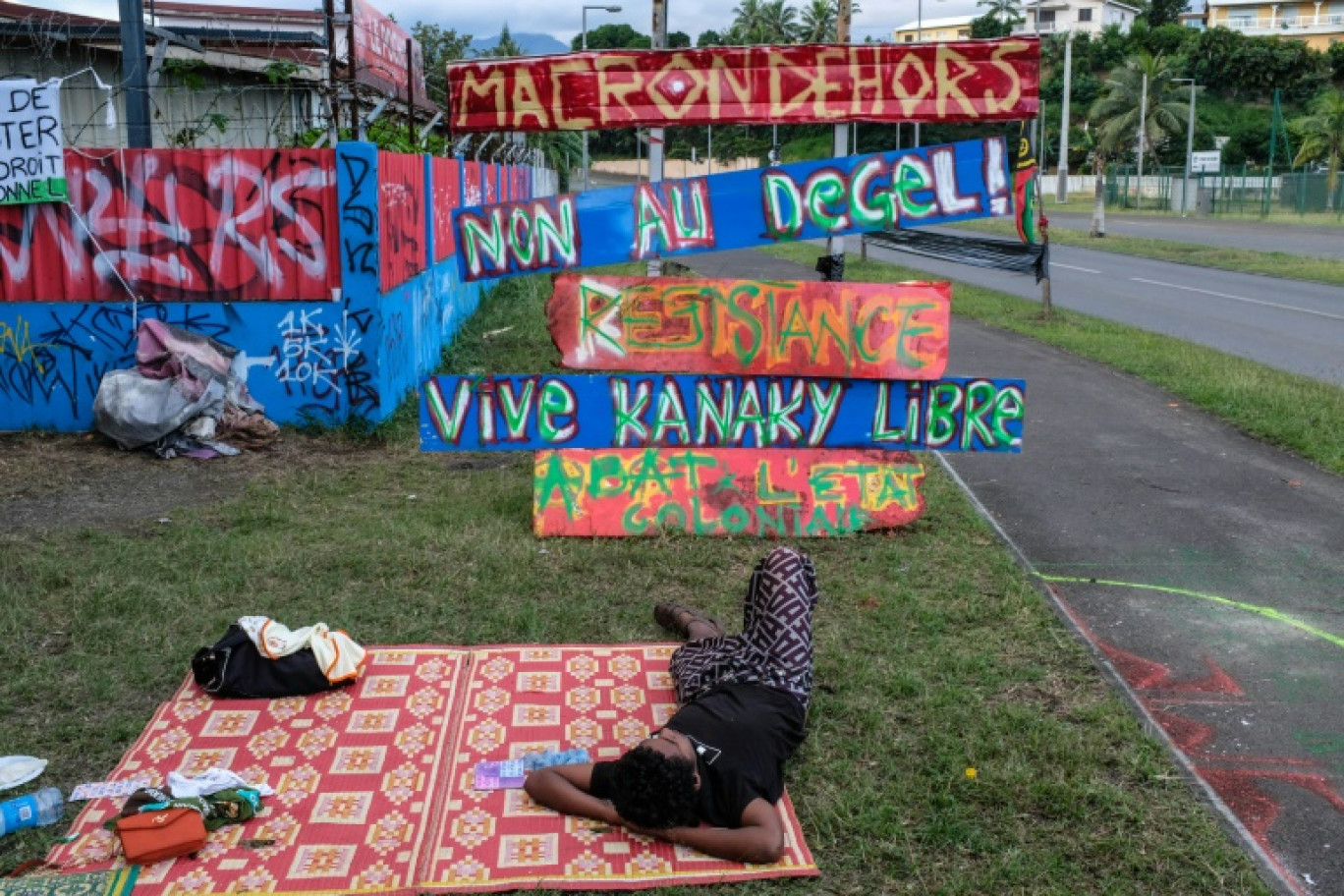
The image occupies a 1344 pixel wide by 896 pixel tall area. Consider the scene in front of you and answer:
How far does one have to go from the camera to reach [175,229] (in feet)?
30.5

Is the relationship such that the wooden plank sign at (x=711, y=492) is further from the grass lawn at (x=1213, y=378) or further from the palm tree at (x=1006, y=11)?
the palm tree at (x=1006, y=11)

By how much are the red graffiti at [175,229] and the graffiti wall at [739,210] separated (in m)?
2.71

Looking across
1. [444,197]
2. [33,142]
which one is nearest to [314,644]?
[33,142]

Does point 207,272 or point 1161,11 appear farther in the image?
point 1161,11

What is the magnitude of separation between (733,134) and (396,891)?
5474 centimetres

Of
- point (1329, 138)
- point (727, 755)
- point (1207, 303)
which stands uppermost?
point (1329, 138)

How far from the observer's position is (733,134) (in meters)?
56.1

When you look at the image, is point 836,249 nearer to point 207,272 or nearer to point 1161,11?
point 207,272

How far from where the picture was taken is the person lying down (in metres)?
3.95

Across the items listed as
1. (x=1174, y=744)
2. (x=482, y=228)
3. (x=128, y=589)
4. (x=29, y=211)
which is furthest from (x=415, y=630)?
(x=29, y=211)

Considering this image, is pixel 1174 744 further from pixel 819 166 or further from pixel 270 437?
pixel 270 437

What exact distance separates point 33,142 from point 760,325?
578 cm

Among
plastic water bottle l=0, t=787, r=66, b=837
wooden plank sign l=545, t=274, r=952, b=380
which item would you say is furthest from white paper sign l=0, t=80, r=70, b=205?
plastic water bottle l=0, t=787, r=66, b=837

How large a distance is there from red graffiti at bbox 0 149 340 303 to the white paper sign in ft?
0.37
